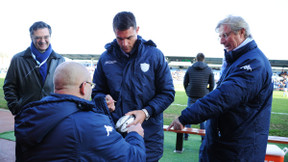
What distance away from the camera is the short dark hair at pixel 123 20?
6.66 ft

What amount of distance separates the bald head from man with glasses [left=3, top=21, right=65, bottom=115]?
1.95 meters

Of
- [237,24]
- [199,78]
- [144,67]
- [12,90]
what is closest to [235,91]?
[237,24]

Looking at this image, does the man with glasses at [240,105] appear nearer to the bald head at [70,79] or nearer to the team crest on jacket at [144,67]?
the team crest on jacket at [144,67]

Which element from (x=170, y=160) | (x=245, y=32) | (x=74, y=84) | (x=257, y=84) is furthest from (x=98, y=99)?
(x=170, y=160)

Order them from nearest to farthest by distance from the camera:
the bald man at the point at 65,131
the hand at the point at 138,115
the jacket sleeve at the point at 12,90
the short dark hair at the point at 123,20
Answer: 1. the bald man at the point at 65,131
2. the hand at the point at 138,115
3. the short dark hair at the point at 123,20
4. the jacket sleeve at the point at 12,90

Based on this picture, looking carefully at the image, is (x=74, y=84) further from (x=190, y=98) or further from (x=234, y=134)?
(x=190, y=98)

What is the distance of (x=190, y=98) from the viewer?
5895mm

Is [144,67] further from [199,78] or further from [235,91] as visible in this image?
[199,78]

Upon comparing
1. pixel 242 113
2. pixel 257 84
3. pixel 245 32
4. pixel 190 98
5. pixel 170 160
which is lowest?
pixel 170 160

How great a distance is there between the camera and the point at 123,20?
203 centimetres

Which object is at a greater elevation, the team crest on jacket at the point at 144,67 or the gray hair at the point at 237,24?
the gray hair at the point at 237,24

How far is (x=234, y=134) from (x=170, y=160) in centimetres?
277

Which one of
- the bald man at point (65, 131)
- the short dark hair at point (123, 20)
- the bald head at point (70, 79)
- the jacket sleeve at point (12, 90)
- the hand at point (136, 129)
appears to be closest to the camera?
the bald man at point (65, 131)

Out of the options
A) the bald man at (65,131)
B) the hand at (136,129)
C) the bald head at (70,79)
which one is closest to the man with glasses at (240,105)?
the hand at (136,129)
